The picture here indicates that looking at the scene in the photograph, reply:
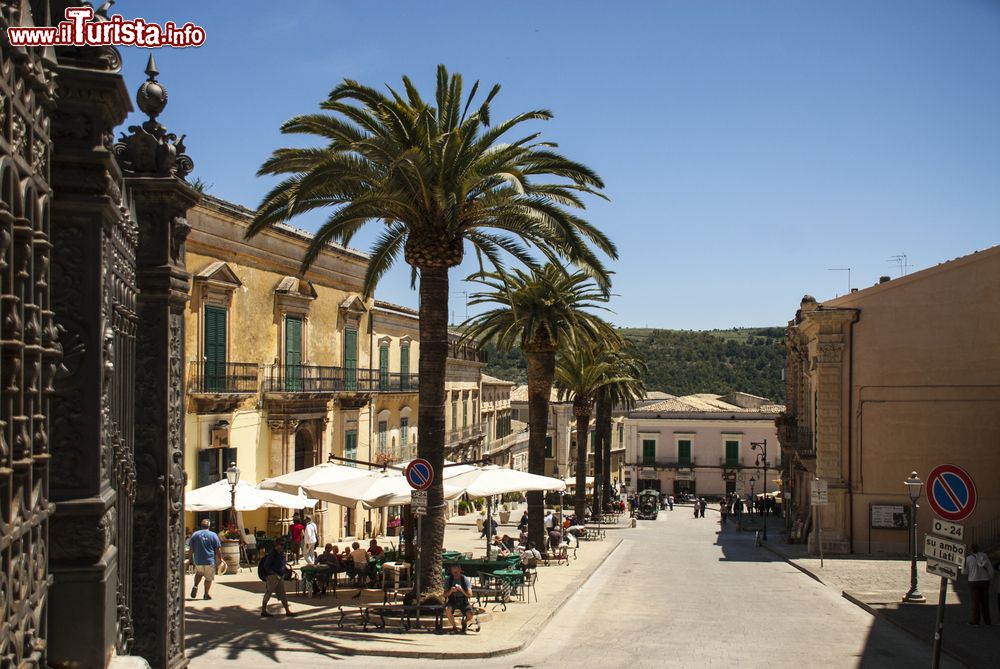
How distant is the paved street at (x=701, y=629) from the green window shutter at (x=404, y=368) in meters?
14.2

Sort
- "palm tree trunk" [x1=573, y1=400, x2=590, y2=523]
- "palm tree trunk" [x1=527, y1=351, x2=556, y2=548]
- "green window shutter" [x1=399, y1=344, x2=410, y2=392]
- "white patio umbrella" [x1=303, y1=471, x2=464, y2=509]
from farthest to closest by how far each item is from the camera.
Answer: "palm tree trunk" [x1=573, y1=400, x2=590, y2=523] → "green window shutter" [x1=399, y1=344, x2=410, y2=392] → "palm tree trunk" [x1=527, y1=351, x2=556, y2=548] → "white patio umbrella" [x1=303, y1=471, x2=464, y2=509]

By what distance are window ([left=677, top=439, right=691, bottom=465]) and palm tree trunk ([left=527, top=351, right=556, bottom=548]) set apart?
A: 5831 centimetres

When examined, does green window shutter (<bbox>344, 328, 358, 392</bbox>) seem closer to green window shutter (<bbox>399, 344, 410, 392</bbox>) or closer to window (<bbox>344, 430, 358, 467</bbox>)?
window (<bbox>344, 430, 358, 467</bbox>)

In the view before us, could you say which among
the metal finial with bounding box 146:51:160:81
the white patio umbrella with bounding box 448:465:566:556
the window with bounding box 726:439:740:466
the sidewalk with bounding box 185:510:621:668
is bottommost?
the window with bounding box 726:439:740:466

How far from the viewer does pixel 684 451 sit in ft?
283

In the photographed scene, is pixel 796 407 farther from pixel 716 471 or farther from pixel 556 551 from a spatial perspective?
pixel 716 471

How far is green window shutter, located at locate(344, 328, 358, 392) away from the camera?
35156mm

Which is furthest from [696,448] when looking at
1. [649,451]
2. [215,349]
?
[215,349]

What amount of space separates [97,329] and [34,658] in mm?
1698

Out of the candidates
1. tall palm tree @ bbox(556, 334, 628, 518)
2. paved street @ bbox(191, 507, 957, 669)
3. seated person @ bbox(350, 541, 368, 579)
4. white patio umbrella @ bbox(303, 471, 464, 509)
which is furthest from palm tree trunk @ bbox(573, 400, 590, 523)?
seated person @ bbox(350, 541, 368, 579)

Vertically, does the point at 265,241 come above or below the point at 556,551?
above

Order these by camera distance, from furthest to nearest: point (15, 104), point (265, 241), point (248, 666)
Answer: point (265, 241) < point (248, 666) < point (15, 104)

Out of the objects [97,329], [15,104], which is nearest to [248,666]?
[97,329]

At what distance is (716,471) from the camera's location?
85.9 m
